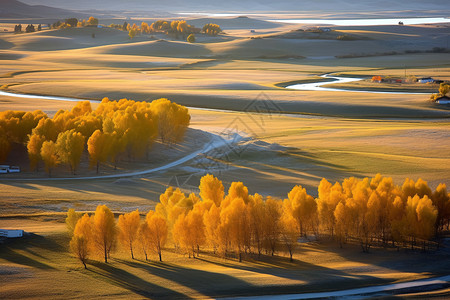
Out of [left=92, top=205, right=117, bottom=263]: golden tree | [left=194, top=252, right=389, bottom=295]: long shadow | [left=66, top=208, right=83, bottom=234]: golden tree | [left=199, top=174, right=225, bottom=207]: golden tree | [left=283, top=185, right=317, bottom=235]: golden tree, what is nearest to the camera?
[left=194, top=252, right=389, bottom=295]: long shadow

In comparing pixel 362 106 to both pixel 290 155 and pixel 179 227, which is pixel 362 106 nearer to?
pixel 290 155

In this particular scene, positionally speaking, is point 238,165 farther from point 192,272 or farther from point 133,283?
point 133,283

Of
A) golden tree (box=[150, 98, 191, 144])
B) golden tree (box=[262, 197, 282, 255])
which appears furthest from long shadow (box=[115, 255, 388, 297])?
golden tree (box=[150, 98, 191, 144])

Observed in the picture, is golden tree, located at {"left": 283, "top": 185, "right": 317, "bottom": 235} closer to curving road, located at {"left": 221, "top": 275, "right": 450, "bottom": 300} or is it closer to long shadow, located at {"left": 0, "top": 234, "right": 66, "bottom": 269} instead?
curving road, located at {"left": 221, "top": 275, "right": 450, "bottom": 300}

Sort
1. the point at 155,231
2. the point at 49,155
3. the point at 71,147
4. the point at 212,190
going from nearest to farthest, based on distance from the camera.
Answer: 1. the point at 155,231
2. the point at 212,190
3. the point at 49,155
4. the point at 71,147

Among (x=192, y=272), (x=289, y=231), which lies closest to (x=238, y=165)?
(x=289, y=231)

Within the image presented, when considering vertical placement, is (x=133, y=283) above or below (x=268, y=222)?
below

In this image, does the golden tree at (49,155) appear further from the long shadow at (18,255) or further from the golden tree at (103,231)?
the golden tree at (103,231)
